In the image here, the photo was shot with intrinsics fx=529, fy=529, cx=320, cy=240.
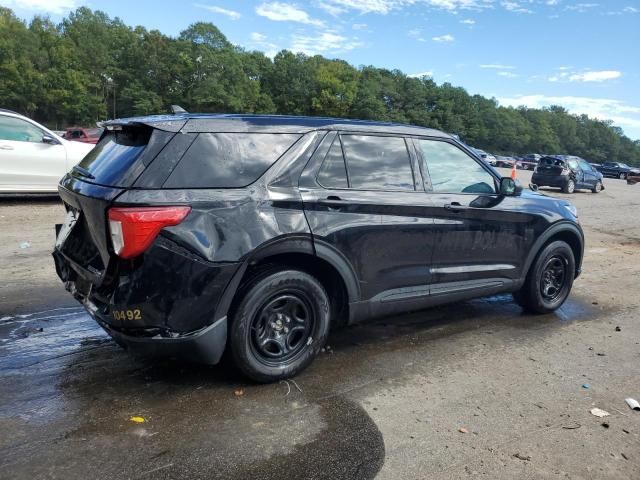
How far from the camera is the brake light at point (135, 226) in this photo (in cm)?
299

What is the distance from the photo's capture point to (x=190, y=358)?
3.24m

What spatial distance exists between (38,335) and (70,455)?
187 centimetres

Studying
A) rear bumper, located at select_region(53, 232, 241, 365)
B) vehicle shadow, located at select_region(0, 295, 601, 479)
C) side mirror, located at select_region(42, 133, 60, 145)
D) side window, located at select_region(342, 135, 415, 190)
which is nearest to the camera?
vehicle shadow, located at select_region(0, 295, 601, 479)

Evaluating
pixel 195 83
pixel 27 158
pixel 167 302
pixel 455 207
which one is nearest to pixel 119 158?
pixel 167 302

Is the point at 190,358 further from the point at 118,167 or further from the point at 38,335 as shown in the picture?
the point at 38,335

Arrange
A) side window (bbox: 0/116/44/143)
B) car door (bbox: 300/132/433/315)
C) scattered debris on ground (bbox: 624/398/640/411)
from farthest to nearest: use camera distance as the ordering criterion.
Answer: side window (bbox: 0/116/44/143)
car door (bbox: 300/132/433/315)
scattered debris on ground (bbox: 624/398/640/411)

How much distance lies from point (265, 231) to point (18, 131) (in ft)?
28.3

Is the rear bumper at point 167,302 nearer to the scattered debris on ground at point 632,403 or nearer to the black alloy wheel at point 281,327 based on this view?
the black alloy wheel at point 281,327

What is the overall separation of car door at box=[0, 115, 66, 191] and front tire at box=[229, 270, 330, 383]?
840cm

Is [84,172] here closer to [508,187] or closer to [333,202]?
[333,202]

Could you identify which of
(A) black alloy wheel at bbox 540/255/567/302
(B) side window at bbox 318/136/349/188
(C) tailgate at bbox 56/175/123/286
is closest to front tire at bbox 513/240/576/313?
(A) black alloy wheel at bbox 540/255/567/302

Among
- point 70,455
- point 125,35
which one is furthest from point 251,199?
point 125,35

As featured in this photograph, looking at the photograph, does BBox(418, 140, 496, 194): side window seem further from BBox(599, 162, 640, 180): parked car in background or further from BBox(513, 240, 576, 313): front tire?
BBox(599, 162, 640, 180): parked car in background

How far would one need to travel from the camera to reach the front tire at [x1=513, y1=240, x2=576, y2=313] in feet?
17.2
